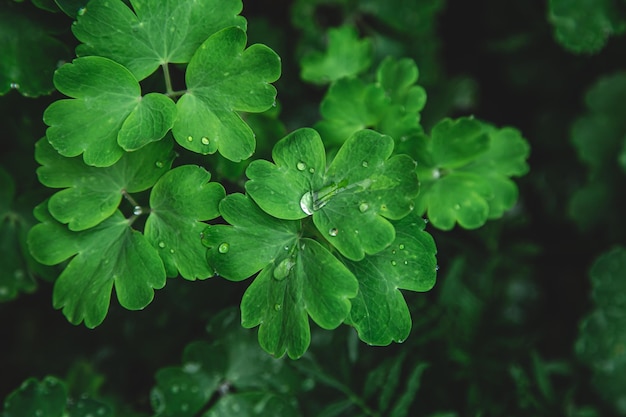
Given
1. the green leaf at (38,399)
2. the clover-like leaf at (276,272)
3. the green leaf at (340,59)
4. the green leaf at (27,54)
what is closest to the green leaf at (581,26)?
the green leaf at (340,59)

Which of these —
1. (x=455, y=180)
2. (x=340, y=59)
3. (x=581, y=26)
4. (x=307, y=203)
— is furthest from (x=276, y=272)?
(x=581, y=26)

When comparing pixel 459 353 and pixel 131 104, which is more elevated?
pixel 131 104

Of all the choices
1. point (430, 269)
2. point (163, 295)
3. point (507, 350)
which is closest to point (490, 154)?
point (430, 269)

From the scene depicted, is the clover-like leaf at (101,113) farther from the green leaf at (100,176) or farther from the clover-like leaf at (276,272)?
the clover-like leaf at (276,272)

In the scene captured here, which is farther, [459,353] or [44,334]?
[44,334]

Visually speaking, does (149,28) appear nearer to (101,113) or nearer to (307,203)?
(101,113)

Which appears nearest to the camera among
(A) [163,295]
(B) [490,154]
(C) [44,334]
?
(B) [490,154]

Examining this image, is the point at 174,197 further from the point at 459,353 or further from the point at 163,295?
the point at 459,353
